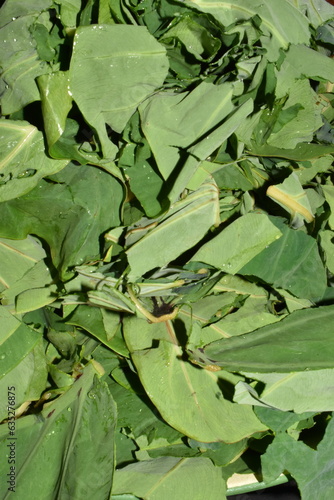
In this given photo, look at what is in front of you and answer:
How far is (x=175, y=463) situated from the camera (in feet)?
2.99

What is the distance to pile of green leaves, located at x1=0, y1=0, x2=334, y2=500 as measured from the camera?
0.71 metres

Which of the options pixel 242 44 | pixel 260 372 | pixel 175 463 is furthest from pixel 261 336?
pixel 242 44

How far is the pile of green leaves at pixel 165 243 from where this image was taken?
71 centimetres

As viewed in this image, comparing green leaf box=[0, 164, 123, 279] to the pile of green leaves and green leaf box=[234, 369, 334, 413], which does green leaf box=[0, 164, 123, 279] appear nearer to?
the pile of green leaves

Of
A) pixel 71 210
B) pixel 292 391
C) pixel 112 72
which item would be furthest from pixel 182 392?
pixel 112 72

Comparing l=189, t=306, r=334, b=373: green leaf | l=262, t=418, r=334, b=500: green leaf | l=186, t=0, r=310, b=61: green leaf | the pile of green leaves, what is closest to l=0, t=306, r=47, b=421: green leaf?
the pile of green leaves

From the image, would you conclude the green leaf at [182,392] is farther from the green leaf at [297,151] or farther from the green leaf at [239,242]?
the green leaf at [297,151]

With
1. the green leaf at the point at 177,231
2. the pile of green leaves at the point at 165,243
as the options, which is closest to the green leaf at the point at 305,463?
the pile of green leaves at the point at 165,243

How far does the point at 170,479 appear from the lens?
2.91 feet

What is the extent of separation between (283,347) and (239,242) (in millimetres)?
173

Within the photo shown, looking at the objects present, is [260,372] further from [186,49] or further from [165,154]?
[186,49]

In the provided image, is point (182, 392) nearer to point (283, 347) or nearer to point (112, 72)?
point (283, 347)

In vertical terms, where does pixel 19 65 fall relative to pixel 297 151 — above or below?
above

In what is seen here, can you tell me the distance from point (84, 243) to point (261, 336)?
305mm
